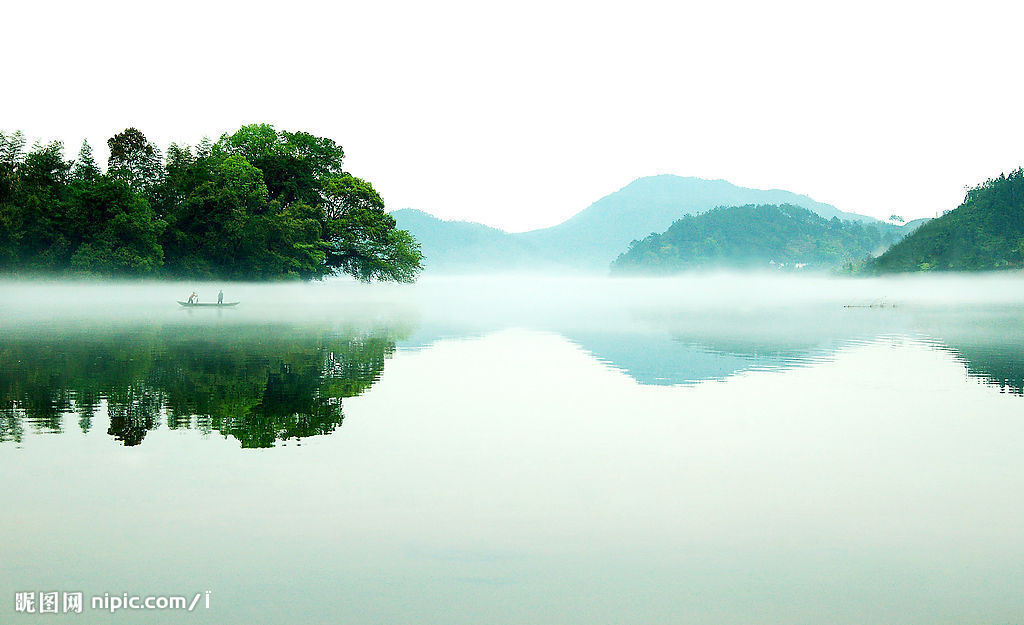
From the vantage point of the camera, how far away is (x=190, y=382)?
2102cm

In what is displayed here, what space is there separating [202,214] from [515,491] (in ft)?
259

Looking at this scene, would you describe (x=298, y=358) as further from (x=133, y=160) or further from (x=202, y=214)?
(x=133, y=160)

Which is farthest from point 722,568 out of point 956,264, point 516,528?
point 956,264

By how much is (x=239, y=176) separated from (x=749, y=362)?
63.0 meters

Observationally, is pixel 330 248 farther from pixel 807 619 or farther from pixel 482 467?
pixel 807 619

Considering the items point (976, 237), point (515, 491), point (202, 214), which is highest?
point (976, 237)

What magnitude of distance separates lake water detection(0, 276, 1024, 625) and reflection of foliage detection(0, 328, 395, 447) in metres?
0.15

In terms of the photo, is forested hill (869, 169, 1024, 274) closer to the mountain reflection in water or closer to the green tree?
the mountain reflection in water

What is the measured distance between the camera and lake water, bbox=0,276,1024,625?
7.93m

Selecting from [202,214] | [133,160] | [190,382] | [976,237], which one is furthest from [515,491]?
[976,237]

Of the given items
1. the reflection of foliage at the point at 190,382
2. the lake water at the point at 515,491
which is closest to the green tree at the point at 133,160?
the reflection of foliage at the point at 190,382

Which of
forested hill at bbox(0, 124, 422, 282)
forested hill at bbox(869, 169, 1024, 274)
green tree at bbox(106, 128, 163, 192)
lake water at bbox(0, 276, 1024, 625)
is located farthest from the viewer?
forested hill at bbox(869, 169, 1024, 274)

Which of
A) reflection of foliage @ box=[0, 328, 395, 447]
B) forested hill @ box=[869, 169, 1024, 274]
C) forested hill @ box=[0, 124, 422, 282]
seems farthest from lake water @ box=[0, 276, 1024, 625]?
forested hill @ box=[869, 169, 1024, 274]

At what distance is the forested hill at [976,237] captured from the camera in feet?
477
